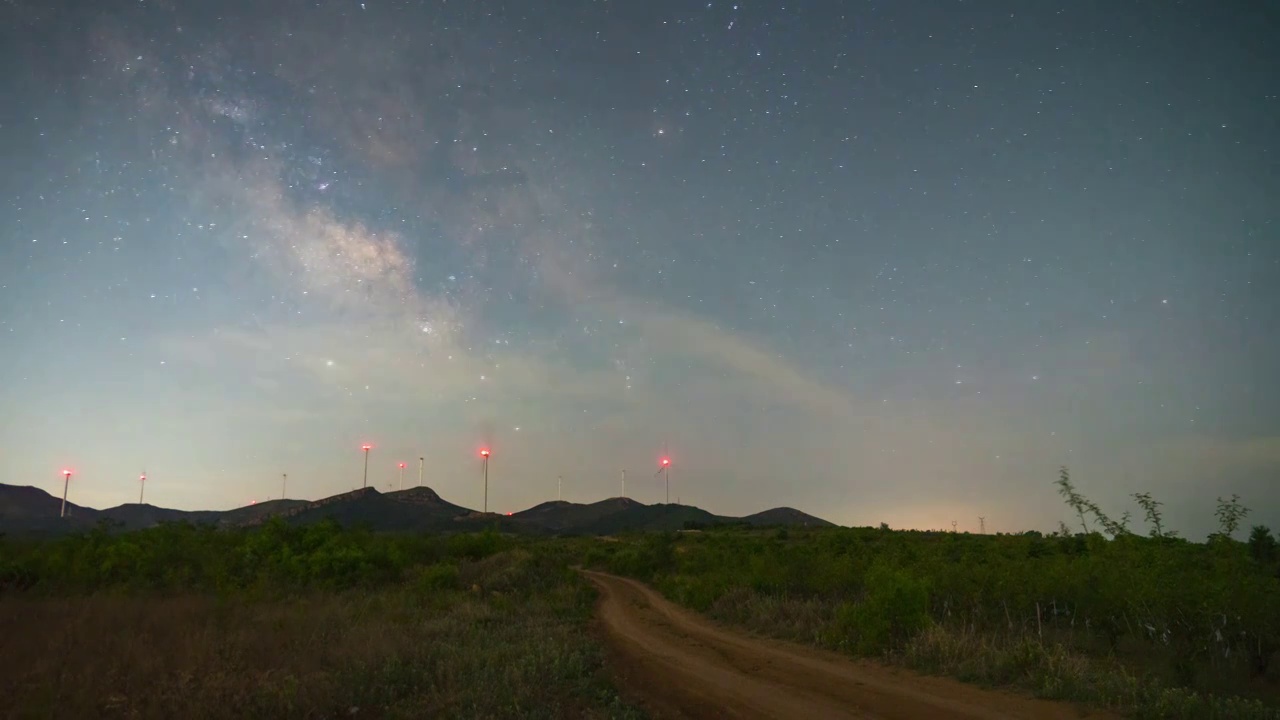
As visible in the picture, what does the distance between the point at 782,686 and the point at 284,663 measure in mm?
8528

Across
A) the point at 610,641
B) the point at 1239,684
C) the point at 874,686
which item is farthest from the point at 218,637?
the point at 1239,684

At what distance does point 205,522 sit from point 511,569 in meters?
14.6

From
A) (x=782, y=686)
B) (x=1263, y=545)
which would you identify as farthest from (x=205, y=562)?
(x=1263, y=545)

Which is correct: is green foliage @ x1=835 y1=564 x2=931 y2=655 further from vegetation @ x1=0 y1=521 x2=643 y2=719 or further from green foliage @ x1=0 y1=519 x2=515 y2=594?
green foliage @ x1=0 y1=519 x2=515 y2=594

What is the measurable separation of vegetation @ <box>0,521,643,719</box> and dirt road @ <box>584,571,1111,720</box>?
1.23 meters

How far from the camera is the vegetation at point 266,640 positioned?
912 cm

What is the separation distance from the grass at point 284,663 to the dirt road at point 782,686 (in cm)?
123

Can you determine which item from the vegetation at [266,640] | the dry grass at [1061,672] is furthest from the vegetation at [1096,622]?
the vegetation at [266,640]

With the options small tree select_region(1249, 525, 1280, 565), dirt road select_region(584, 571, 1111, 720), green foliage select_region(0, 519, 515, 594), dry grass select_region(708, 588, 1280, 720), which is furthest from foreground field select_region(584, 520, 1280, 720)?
small tree select_region(1249, 525, 1280, 565)

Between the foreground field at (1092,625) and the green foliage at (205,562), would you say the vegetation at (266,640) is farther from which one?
the foreground field at (1092,625)

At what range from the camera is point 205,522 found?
3142 cm

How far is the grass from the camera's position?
352 inches

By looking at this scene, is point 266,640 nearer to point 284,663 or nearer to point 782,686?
point 284,663

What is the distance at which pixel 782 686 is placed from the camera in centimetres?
1242
